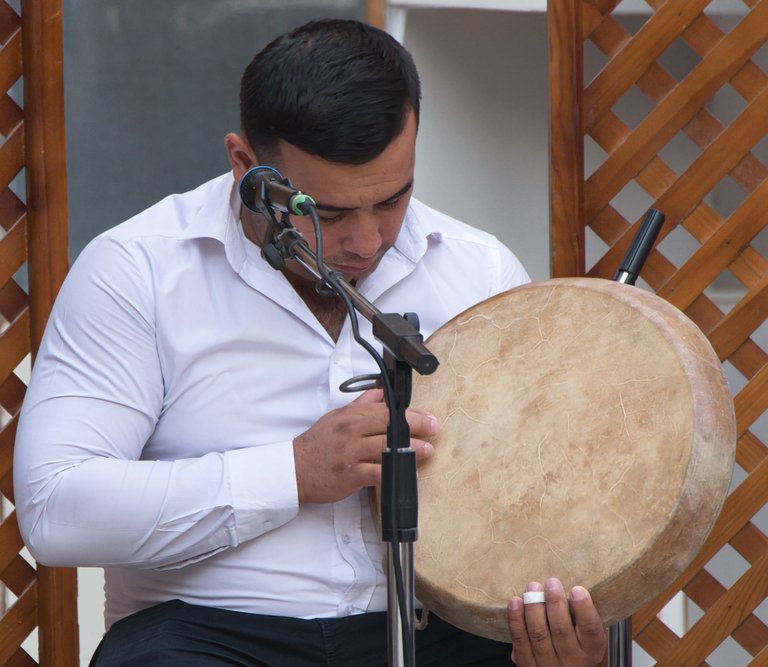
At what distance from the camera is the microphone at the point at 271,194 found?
1403 mm

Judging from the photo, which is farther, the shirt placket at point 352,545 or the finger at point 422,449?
the shirt placket at point 352,545

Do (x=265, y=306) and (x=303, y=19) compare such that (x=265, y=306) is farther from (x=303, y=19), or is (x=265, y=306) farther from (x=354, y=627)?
(x=303, y=19)

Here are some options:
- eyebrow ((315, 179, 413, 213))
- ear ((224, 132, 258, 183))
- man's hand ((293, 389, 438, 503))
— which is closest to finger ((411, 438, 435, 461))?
man's hand ((293, 389, 438, 503))

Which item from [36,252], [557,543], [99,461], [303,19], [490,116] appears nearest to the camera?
[557,543]

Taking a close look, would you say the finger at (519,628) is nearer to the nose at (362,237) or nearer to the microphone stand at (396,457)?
the microphone stand at (396,457)

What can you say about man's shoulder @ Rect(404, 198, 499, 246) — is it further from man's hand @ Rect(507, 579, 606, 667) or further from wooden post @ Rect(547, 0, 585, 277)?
man's hand @ Rect(507, 579, 606, 667)

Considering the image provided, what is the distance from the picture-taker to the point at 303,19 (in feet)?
9.21


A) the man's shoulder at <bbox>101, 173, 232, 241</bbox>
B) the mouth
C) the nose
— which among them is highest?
the nose

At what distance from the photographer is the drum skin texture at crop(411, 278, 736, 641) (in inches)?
60.4

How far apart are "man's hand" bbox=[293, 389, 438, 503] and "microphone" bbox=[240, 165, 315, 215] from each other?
363 mm

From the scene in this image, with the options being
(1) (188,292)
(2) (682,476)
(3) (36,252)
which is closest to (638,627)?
(2) (682,476)

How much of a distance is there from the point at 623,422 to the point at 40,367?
3.14ft

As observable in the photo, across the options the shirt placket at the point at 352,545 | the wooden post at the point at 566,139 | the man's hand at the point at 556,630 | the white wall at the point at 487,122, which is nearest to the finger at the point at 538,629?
the man's hand at the point at 556,630

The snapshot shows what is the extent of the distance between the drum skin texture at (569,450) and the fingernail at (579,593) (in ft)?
0.04
